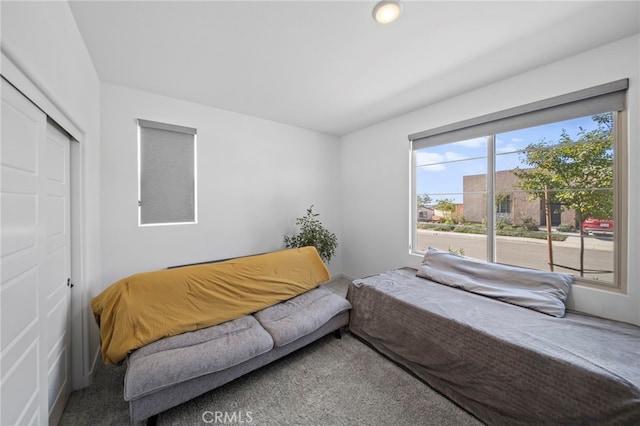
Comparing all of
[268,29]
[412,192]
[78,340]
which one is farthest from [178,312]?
[412,192]

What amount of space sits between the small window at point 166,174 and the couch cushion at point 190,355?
1412mm

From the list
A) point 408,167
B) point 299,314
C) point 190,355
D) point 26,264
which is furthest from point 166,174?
point 408,167

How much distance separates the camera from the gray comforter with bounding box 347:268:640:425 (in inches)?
44.3

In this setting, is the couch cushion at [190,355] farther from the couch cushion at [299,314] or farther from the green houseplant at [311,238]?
the green houseplant at [311,238]

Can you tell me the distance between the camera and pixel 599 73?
1754 mm

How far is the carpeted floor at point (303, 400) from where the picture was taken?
143 cm

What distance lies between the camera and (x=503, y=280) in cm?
A: 211

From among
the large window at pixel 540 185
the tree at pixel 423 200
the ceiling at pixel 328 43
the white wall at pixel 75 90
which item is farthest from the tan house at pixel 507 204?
the white wall at pixel 75 90

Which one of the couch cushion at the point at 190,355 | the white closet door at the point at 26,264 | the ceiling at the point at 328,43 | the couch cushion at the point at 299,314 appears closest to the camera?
the white closet door at the point at 26,264

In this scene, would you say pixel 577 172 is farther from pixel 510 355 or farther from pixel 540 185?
pixel 510 355

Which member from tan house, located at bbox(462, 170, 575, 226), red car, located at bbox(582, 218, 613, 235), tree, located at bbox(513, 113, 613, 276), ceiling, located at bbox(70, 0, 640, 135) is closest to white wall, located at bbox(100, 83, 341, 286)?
ceiling, located at bbox(70, 0, 640, 135)

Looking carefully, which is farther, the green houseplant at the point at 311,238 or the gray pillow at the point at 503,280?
the green houseplant at the point at 311,238

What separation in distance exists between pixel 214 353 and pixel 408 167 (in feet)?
9.65

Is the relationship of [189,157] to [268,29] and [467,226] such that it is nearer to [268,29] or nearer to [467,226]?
[268,29]
